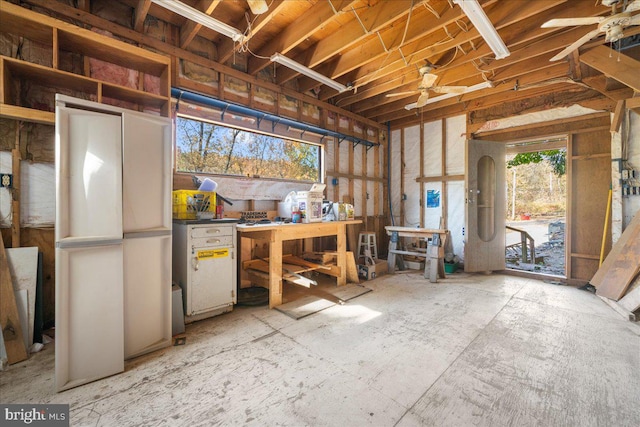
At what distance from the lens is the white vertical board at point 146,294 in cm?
189

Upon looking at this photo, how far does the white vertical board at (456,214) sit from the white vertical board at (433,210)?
165mm

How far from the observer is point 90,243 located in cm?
167

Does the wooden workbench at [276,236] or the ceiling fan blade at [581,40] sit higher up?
the ceiling fan blade at [581,40]

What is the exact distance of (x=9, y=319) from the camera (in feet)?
6.40

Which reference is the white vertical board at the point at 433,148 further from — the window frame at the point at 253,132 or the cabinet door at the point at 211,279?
the cabinet door at the point at 211,279

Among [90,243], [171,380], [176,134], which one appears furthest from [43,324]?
[176,134]

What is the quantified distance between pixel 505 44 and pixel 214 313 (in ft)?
14.2

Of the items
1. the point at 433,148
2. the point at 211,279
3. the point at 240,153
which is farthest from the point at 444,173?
the point at 211,279

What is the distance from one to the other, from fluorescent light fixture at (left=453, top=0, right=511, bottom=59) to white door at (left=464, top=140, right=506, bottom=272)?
1.81 meters

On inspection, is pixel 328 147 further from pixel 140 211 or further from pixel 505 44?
pixel 140 211

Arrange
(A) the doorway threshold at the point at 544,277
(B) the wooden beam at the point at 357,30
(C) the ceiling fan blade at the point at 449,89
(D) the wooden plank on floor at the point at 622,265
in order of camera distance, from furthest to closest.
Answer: (A) the doorway threshold at the point at 544,277 → (C) the ceiling fan blade at the point at 449,89 → (D) the wooden plank on floor at the point at 622,265 → (B) the wooden beam at the point at 357,30

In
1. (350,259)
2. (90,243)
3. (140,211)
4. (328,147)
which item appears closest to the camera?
(90,243)

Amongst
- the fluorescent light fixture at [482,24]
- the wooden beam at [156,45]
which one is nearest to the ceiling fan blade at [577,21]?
the fluorescent light fixture at [482,24]

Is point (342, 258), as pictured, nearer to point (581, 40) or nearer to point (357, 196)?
point (357, 196)
